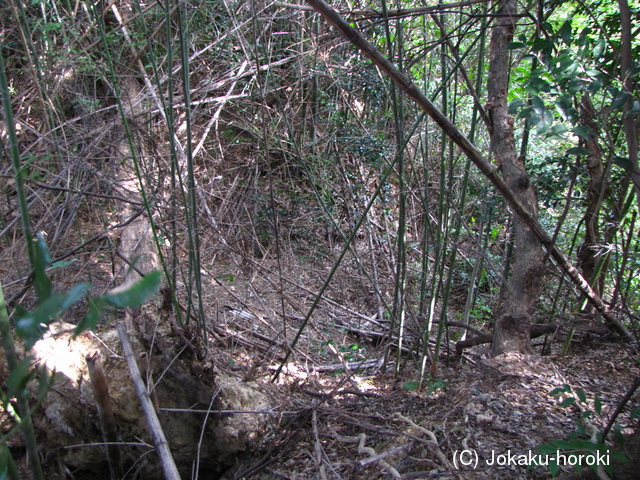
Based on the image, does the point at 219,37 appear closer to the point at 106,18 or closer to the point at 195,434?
the point at 106,18

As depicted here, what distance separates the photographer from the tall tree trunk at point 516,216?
226cm

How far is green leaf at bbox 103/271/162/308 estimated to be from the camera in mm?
305

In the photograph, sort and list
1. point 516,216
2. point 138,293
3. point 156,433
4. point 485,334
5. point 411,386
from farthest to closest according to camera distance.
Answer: point 485,334 → point 411,386 → point 516,216 → point 156,433 → point 138,293

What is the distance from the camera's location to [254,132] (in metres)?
4.47

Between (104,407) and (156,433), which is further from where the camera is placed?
(104,407)

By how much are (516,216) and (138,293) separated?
2214mm

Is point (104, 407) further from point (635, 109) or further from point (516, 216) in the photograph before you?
point (516, 216)

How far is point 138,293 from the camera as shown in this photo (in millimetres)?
310

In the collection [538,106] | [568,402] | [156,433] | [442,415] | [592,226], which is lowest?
[442,415]

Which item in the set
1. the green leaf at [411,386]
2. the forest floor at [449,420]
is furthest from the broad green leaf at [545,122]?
the green leaf at [411,386]

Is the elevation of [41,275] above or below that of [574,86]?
below

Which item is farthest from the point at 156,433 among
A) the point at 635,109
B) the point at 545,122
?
the point at 635,109

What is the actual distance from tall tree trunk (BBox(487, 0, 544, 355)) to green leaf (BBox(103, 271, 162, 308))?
7.30ft

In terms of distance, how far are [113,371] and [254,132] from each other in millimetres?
2979
